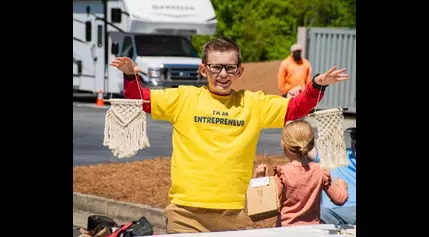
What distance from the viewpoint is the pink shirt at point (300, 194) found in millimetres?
5508

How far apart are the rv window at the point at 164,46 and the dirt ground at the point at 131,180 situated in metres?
13.1

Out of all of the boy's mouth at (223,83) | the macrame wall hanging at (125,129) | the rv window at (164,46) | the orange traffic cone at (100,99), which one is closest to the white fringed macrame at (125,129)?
the macrame wall hanging at (125,129)

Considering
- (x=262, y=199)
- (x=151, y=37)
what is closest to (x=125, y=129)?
(x=262, y=199)

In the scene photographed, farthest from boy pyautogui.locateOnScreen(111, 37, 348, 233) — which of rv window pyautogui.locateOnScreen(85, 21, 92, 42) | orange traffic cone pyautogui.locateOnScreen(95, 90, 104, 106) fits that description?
rv window pyautogui.locateOnScreen(85, 21, 92, 42)

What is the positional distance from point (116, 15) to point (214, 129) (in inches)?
871

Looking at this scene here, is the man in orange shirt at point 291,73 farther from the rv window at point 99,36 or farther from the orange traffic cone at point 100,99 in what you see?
the rv window at point 99,36

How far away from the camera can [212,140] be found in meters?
5.05

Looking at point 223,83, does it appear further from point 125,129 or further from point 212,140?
point 125,129

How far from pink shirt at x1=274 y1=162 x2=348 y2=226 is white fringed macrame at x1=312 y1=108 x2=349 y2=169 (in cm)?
73
